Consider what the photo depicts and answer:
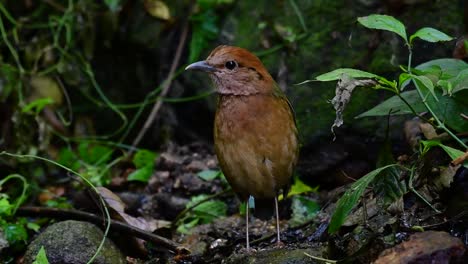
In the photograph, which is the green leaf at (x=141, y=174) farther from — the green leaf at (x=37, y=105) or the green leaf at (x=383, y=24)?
the green leaf at (x=383, y=24)

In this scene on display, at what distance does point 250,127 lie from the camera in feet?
13.5

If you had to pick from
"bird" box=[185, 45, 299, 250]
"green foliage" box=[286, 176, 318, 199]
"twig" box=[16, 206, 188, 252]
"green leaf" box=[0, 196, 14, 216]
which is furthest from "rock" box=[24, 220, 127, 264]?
"green foliage" box=[286, 176, 318, 199]

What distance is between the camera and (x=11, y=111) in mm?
5855

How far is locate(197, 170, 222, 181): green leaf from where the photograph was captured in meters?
5.53

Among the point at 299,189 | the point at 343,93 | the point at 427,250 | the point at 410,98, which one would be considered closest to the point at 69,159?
the point at 299,189

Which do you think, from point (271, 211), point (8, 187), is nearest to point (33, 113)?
point (8, 187)

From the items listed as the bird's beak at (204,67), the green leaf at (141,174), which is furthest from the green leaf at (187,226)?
the bird's beak at (204,67)

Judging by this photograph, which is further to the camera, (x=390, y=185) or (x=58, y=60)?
(x=58, y=60)

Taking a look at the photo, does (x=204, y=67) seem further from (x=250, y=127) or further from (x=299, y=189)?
(x=299, y=189)

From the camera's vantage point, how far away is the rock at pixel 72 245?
13.1ft

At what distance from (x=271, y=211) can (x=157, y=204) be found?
1.04 m

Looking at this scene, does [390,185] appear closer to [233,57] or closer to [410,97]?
[410,97]

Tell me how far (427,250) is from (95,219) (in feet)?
6.86

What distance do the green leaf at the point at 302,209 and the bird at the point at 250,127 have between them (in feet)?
1.34
